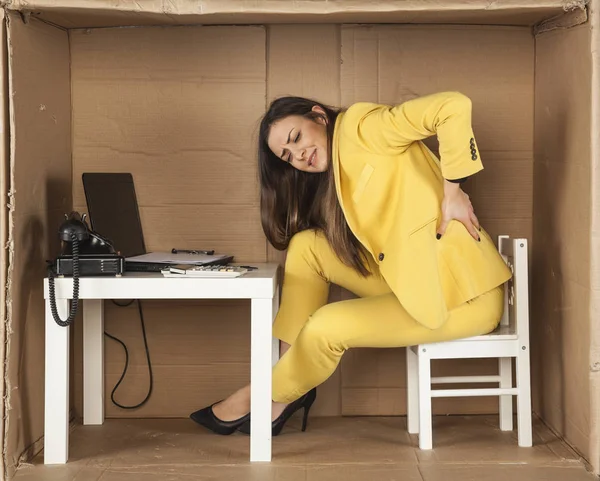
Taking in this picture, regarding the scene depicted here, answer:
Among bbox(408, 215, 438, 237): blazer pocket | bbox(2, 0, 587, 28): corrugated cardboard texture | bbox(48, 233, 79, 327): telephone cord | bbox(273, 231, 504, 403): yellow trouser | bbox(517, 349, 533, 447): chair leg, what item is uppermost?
bbox(2, 0, 587, 28): corrugated cardboard texture

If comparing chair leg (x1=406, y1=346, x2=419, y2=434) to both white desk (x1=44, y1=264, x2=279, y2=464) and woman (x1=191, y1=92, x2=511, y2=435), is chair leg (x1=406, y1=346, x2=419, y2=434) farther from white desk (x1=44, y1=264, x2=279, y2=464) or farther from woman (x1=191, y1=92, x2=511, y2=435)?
white desk (x1=44, y1=264, x2=279, y2=464)

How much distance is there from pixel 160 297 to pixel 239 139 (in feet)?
2.43

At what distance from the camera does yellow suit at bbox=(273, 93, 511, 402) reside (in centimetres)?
233

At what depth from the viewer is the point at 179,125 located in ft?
9.12

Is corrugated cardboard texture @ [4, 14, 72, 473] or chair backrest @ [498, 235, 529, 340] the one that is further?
chair backrest @ [498, 235, 529, 340]

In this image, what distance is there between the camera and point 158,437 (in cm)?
261

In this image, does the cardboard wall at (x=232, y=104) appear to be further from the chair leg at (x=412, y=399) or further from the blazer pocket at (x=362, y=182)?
the blazer pocket at (x=362, y=182)

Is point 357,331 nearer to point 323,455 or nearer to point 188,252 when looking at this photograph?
point 323,455

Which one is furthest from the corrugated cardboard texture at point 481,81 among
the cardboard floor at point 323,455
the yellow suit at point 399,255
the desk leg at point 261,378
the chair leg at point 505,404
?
the desk leg at point 261,378

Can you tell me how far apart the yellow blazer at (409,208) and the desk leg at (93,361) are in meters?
0.92

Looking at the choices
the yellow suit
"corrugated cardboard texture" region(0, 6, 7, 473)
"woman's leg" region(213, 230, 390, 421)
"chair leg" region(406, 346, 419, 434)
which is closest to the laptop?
"woman's leg" region(213, 230, 390, 421)

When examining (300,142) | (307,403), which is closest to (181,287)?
(300,142)

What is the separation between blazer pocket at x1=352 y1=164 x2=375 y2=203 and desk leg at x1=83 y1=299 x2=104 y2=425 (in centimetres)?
93

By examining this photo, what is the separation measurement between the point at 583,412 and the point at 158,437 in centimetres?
125
